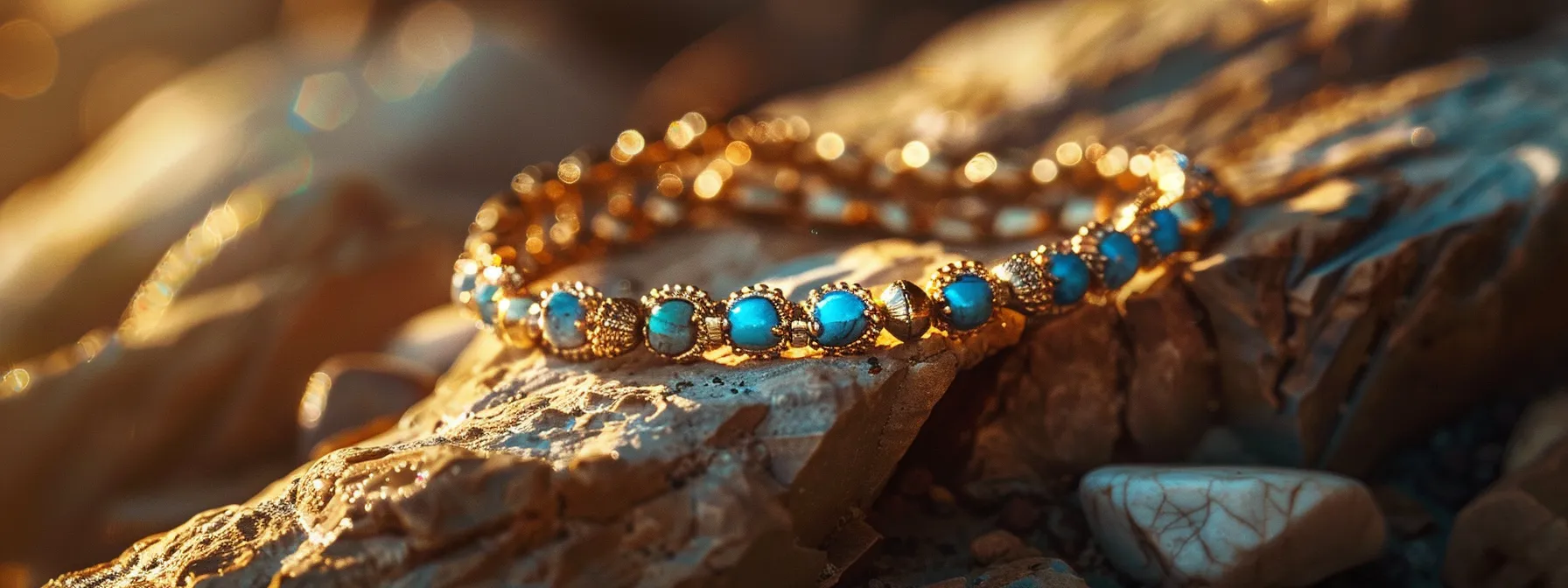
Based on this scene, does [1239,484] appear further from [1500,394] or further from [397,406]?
[397,406]

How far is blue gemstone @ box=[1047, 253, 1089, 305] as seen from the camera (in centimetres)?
172

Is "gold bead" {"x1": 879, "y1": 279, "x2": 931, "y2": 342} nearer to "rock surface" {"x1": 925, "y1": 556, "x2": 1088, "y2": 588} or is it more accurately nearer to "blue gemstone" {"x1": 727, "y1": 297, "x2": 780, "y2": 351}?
"blue gemstone" {"x1": 727, "y1": 297, "x2": 780, "y2": 351}

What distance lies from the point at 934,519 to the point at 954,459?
0.11 metres

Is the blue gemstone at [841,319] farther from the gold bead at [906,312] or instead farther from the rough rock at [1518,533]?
the rough rock at [1518,533]

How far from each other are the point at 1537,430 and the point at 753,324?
135 centimetres

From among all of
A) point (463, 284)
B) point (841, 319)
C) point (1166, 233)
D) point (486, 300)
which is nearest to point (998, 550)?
point (841, 319)

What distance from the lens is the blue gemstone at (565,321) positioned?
171cm

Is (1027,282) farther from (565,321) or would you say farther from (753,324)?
(565,321)

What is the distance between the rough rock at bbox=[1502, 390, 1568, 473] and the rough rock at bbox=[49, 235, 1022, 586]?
952 millimetres

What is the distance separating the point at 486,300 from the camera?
74.8 inches

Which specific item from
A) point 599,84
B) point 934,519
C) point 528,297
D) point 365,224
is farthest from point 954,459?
point 599,84

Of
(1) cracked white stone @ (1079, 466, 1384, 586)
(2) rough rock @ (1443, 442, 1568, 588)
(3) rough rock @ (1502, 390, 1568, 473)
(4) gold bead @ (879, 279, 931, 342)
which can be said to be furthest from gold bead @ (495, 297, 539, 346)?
(3) rough rock @ (1502, 390, 1568, 473)

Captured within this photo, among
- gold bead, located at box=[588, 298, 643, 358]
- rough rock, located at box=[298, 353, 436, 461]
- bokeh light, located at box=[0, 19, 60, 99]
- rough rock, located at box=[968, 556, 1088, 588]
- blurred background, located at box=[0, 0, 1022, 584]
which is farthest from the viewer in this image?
bokeh light, located at box=[0, 19, 60, 99]

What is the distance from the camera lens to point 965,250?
2.20 m
